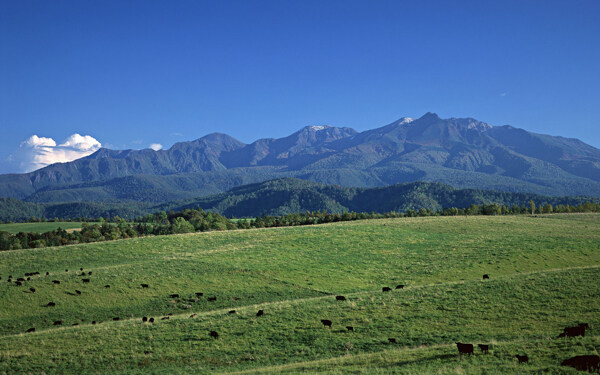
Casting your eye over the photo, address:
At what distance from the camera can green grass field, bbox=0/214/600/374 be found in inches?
784

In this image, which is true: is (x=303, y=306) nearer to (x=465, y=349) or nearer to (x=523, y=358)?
(x=465, y=349)

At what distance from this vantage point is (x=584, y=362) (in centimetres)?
1356

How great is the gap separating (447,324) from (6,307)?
37.4 m

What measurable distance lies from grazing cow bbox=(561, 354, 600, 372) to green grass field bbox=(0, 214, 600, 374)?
0.57 meters

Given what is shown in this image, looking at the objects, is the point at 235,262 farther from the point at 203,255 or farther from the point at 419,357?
the point at 419,357

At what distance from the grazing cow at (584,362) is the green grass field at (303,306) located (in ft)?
1.87

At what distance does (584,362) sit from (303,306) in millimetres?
18921

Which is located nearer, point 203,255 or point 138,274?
point 138,274

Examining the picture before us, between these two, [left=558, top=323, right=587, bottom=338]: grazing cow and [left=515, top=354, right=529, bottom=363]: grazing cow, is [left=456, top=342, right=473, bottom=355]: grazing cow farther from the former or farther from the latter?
[left=558, top=323, right=587, bottom=338]: grazing cow

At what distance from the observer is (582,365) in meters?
13.5

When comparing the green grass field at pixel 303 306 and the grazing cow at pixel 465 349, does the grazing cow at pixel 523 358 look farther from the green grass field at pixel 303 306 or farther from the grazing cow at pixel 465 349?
the grazing cow at pixel 465 349

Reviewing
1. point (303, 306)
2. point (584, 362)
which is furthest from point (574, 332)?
point (303, 306)

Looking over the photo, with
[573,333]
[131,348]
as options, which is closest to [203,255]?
[131,348]

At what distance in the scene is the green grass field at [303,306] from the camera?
19.9 m
